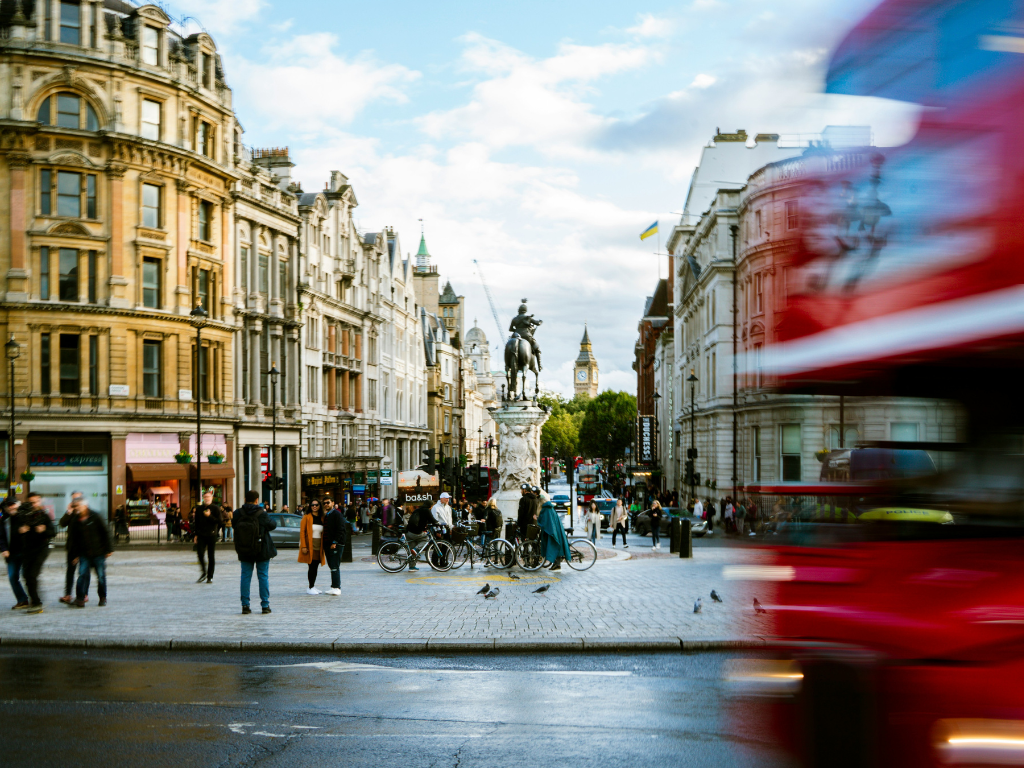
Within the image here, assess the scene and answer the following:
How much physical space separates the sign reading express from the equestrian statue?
178 feet

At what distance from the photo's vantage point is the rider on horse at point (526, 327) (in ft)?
108

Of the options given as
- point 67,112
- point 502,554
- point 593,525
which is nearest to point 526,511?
point 502,554

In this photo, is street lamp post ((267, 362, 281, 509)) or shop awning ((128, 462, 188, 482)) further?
street lamp post ((267, 362, 281, 509))

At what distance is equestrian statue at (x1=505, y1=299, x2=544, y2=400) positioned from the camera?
32.5 meters

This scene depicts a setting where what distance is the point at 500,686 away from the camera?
10086 millimetres

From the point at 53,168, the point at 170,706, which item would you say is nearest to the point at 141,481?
the point at 53,168

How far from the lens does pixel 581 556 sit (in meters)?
22.7

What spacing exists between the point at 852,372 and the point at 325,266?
5277cm

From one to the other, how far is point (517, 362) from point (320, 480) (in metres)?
24.6

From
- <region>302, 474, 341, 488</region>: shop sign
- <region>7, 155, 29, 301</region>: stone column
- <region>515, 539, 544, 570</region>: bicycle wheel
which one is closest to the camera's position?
<region>515, 539, 544, 570</region>: bicycle wheel

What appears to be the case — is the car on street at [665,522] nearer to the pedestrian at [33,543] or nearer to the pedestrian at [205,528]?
the pedestrian at [205,528]

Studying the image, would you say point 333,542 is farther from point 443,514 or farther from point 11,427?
point 11,427

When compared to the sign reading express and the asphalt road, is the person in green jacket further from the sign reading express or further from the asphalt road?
the sign reading express

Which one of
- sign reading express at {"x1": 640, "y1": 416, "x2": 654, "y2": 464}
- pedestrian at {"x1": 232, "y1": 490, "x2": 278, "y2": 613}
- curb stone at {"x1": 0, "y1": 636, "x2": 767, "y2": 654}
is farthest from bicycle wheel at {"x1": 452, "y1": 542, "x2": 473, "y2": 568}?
sign reading express at {"x1": 640, "y1": 416, "x2": 654, "y2": 464}
